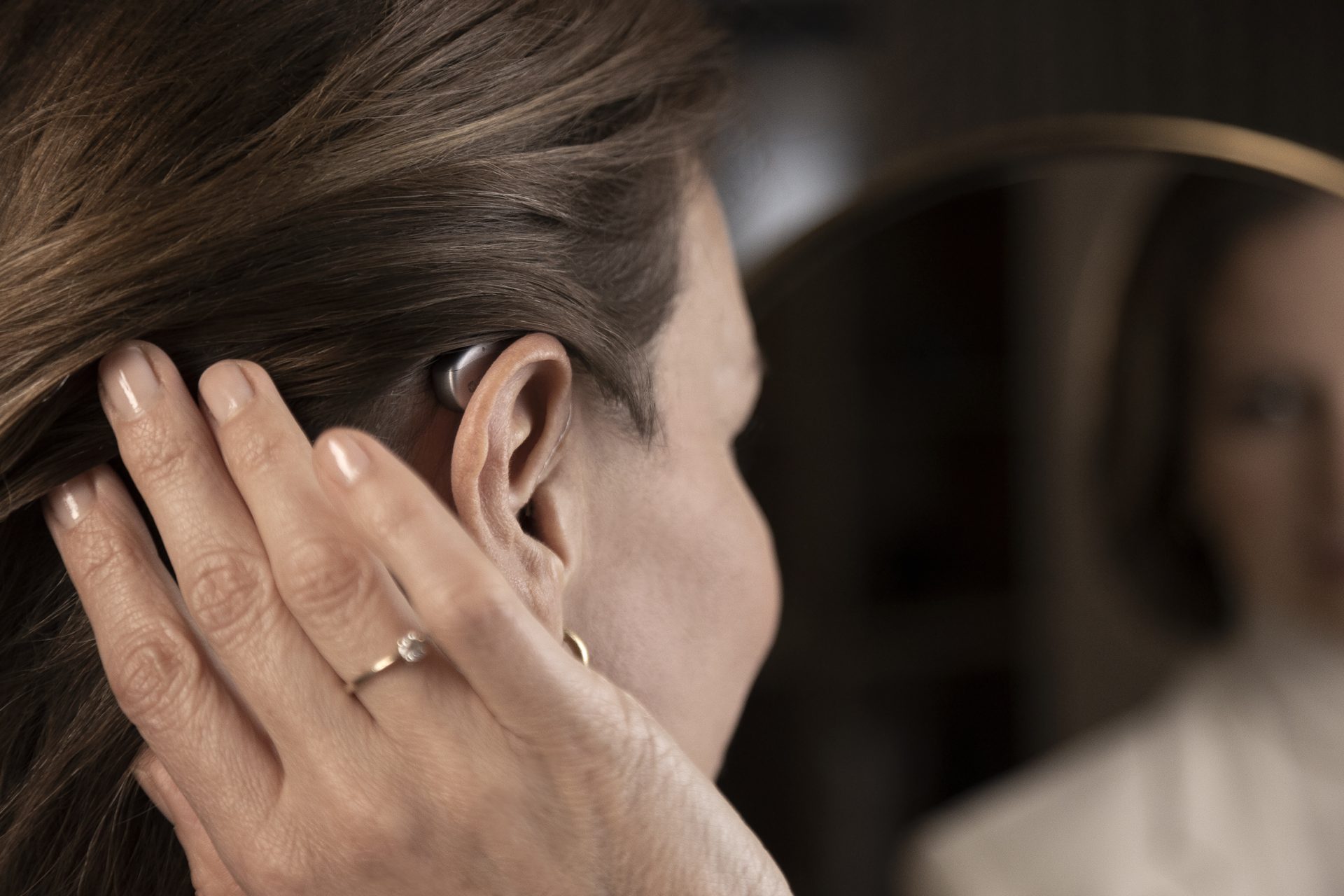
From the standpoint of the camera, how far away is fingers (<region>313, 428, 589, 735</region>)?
32cm

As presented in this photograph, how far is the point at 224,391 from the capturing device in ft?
1.21

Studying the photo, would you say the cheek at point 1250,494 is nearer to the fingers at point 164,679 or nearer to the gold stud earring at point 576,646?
the gold stud earring at point 576,646

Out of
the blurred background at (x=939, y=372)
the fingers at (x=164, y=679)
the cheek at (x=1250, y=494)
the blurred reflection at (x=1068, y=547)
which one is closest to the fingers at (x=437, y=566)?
the fingers at (x=164, y=679)

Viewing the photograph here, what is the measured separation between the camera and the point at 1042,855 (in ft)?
3.76

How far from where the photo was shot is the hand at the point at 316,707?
0.36m

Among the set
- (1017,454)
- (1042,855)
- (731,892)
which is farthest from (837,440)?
(731,892)

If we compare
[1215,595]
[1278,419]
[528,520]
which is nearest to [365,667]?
[528,520]

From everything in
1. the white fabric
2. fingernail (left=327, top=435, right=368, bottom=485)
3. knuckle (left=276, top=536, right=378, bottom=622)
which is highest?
fingernail (left=327, top=435, right=368, bottom=485)

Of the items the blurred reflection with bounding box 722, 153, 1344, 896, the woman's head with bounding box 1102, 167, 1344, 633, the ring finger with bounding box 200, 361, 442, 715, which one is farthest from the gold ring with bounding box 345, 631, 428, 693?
the woman's head with bounding box 1102, 167, 1344, 633

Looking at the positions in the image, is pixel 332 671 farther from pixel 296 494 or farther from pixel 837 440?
pixel 837 440

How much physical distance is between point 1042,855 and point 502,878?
3.13 ft

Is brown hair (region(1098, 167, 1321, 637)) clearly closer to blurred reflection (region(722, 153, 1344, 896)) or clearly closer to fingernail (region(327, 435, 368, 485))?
blurred reflection (region(722, 153, 1344, 896))

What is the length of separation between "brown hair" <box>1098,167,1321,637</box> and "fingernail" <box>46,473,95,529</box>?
939 mm

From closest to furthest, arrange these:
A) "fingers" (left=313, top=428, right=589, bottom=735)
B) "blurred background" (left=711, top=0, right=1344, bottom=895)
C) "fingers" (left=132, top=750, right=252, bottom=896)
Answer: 1. "fingers" (left=313, top=428, right=589, bottom=735)
2. "fingers" (left=132, top=750, right=252, bottom=896)
3. "blurred background" (left=711, top=0, right=1344, bottom=895)
